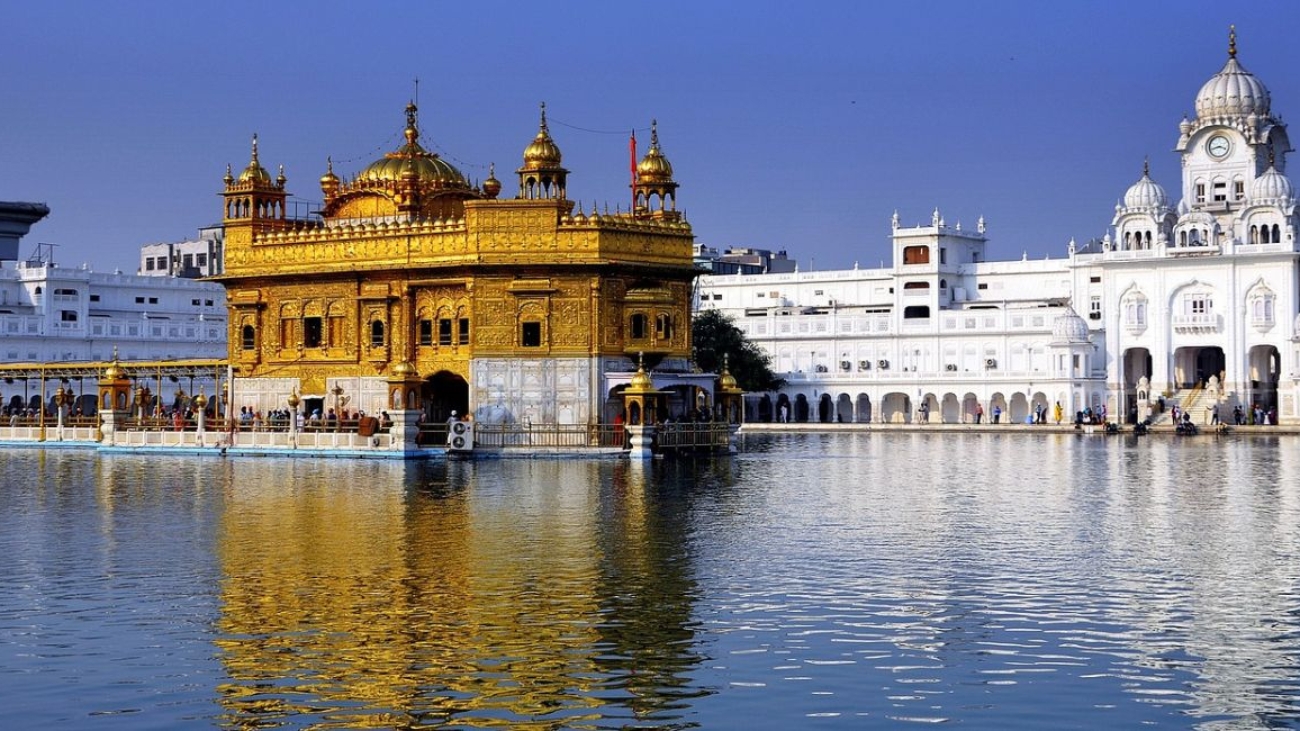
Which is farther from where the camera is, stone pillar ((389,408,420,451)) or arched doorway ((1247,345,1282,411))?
arched doorway ((1247,345,1282,411))

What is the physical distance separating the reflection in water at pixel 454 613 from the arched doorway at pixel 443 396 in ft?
67.3

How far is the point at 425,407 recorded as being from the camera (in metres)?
50.3

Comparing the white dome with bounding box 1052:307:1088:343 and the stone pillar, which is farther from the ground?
the white dome with bounding box 1052:307:1088:343

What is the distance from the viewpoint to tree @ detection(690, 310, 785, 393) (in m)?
84.3

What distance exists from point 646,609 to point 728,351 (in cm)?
6884

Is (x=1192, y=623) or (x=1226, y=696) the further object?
(x=1192, y=623)

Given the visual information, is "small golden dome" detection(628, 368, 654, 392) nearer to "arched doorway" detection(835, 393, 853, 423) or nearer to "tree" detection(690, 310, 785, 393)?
"tree" detection(690, 310, 785, 393)

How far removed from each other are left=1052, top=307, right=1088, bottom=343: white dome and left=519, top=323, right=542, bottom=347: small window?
4287cm

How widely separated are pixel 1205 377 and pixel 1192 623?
7436 cm

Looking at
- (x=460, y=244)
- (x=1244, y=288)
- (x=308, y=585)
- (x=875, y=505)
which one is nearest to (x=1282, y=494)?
(x=875, y=505)

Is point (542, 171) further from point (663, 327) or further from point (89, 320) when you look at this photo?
point (89, 320)

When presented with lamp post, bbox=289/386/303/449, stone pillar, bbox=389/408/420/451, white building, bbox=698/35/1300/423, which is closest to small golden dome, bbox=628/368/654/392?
stone pillar, bbox=389/408/420/451

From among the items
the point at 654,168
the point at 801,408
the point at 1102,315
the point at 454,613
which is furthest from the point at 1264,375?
the point at 454,613

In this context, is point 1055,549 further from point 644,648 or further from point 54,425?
point 54,425
